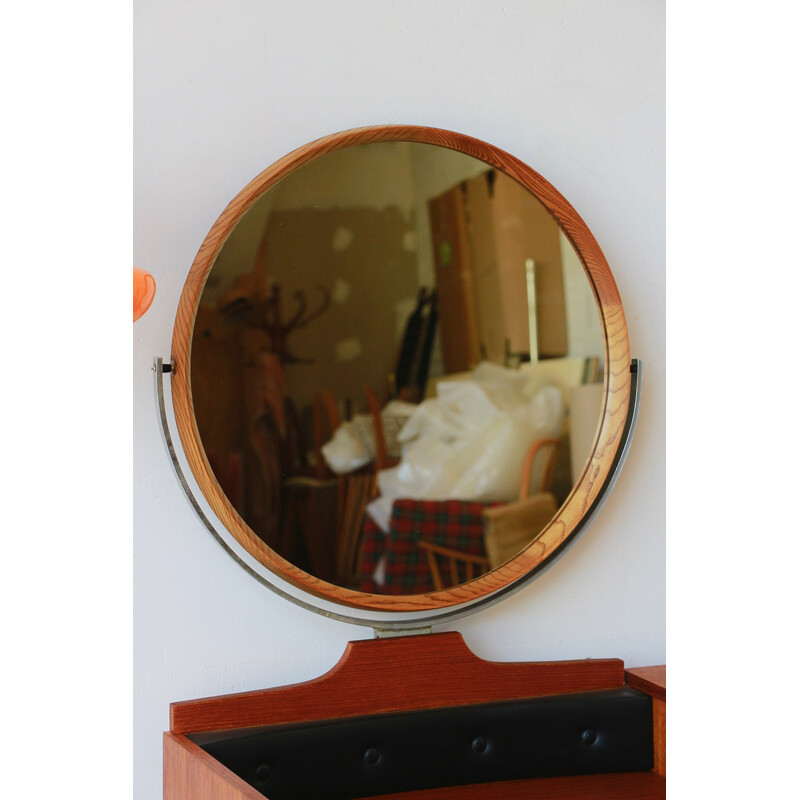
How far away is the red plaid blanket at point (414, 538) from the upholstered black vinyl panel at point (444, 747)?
191 millimetres

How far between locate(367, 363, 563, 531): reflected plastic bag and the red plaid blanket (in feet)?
0.05

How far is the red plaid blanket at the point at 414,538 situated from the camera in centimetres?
119

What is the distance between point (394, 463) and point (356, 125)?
53 centimetres

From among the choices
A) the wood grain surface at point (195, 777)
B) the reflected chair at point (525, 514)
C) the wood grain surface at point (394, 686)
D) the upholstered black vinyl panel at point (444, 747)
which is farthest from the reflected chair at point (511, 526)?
the wood grain surface at point (195, 777)

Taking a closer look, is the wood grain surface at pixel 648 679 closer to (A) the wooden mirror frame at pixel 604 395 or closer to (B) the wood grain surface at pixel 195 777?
(A) the wooden mirror frame at pixel 604 395

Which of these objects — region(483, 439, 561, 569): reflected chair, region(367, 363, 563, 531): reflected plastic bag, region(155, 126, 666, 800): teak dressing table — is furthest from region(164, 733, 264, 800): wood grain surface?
region(483, 439, 561, 569): reflected chair

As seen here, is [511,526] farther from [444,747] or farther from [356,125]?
[356,125]

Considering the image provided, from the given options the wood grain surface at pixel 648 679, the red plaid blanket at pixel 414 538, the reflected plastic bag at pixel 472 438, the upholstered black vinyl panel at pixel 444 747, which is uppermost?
the reflected plastic bag at pixel 472 438
